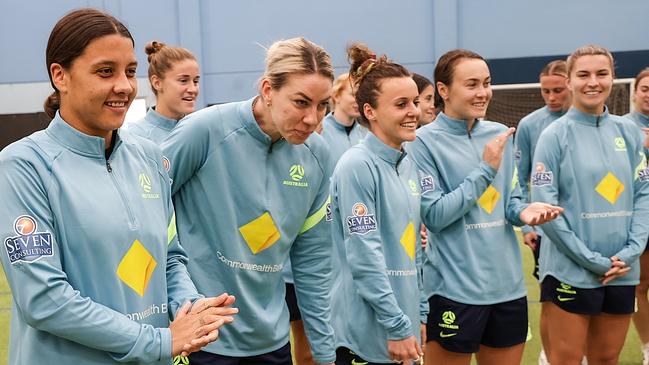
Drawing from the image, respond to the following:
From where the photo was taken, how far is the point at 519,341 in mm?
3793

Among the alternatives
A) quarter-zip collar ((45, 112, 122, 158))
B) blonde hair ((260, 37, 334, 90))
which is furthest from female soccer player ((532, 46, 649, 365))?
quarter-zip collar ((45, 112, 122, 158))

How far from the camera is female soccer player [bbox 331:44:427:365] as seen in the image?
3.16 metres

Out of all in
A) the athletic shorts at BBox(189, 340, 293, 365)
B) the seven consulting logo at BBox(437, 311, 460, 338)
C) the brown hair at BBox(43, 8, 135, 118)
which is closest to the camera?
the brown hair at BBox(43, 8, 135, 118)

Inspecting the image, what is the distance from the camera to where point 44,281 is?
190cm

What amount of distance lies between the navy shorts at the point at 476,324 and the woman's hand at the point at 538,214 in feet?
1.29

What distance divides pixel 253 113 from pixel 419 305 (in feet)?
3.63

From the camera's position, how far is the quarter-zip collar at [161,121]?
4840mm

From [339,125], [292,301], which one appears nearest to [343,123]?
[339,125]

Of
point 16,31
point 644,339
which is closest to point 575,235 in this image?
point 644,339

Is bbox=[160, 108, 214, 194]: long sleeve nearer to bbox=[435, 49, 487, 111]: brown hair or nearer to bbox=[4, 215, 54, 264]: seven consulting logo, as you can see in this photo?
bbox=[4, 215, 54, 264]: seven consulting logo

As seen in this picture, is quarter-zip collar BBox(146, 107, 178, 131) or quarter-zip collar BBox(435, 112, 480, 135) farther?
quarter-zip collar BBox(146, 107, 178, 131)

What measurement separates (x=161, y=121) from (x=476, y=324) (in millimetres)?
2217

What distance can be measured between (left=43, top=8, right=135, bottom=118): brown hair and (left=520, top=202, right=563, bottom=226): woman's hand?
2.15 m

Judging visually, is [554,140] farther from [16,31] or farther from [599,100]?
[16,31]
